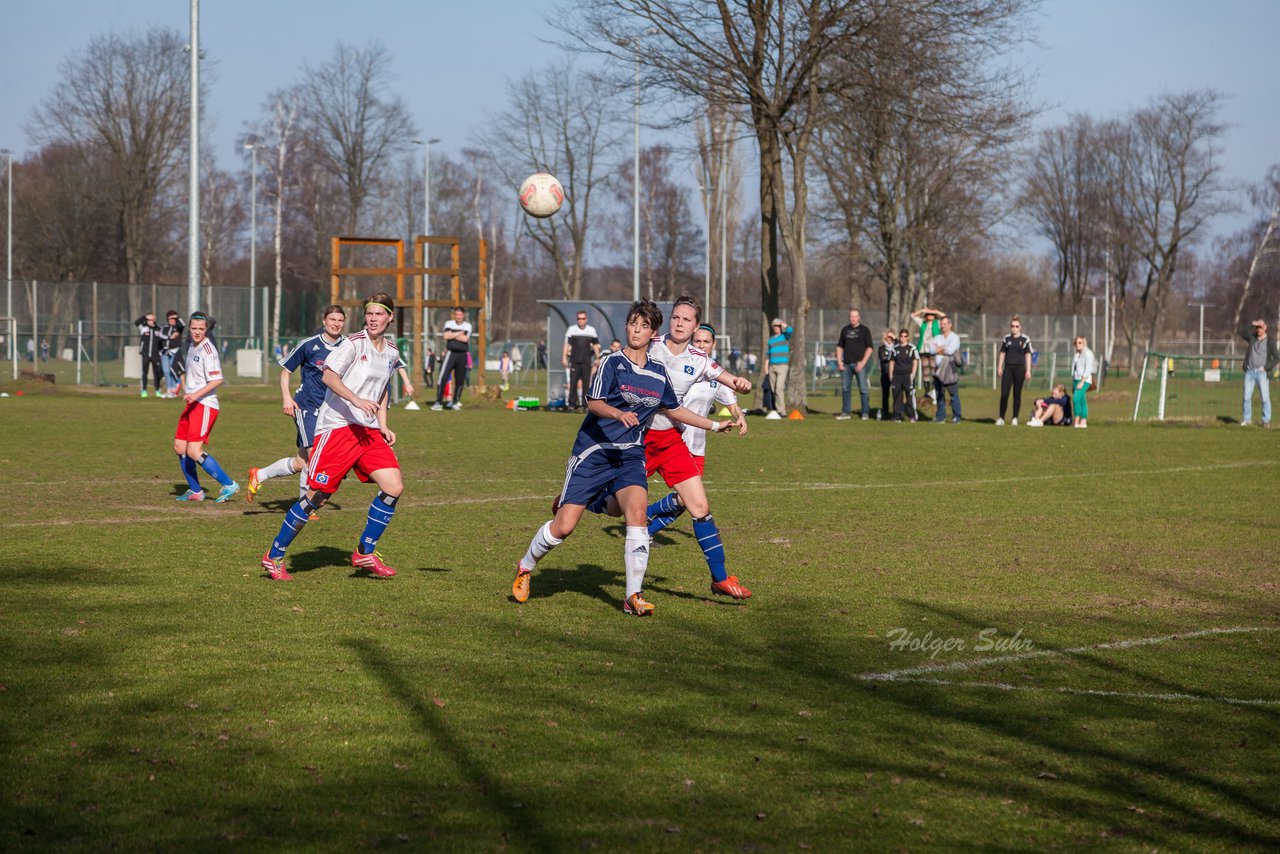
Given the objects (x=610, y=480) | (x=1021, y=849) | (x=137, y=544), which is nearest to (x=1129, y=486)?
(x=610, y=480)

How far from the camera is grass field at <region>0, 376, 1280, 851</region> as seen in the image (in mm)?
4297

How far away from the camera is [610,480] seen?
Answer: 784 cm

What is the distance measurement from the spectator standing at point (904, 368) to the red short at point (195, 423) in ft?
51.3

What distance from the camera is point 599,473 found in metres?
7.80

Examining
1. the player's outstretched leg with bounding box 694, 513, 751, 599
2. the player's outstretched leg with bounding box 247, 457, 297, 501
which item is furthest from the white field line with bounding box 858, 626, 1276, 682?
the player's outstretched leg with bounding box 247, 457, 297, 501

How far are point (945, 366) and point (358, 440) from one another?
18.3m

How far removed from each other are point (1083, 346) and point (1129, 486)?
37.5 ft

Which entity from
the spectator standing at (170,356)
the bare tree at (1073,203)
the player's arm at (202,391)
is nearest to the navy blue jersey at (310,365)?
the player's arm at (202,391)

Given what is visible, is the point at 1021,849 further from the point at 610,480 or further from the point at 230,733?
the point at 610,480

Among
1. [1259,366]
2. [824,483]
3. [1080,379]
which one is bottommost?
[824,483]

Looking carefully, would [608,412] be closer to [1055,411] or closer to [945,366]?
[945,366]

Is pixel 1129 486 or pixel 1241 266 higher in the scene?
pixel 1241 266

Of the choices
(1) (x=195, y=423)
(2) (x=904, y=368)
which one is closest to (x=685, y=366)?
(1) (x=195, y=423)

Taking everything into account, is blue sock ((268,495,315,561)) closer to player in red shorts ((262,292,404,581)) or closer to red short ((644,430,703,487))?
player in red shorts ((262,292,404,581))
